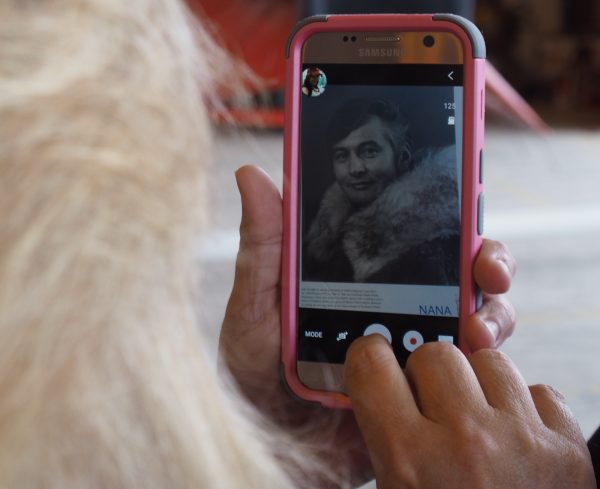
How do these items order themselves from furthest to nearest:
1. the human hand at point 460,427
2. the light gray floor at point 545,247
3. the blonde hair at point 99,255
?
the light gray floor at point 545,247 → the human hand at point 460,427 → the blonde hair at point 99,255

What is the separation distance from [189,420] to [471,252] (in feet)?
1.29

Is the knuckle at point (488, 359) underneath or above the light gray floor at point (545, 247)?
underneath

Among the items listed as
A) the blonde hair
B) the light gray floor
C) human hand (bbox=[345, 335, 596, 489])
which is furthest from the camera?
the light gray floor

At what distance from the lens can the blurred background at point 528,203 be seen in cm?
38

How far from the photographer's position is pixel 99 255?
21cm

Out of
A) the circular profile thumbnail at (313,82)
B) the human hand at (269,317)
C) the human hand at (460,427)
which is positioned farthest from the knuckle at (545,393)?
the circular profile thumbnail at (313,82)

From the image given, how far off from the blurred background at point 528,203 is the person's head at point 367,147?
5 centimetres

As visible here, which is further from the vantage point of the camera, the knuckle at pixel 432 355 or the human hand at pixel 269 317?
the human hand at pixel 269 317

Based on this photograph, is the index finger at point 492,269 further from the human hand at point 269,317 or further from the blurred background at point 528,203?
the blurred background at point 528,203

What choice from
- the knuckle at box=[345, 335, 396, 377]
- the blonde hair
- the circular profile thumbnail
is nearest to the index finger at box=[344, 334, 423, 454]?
the knuckle at box=[345, 335, 396, 377]

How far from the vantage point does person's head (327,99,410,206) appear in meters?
0.57

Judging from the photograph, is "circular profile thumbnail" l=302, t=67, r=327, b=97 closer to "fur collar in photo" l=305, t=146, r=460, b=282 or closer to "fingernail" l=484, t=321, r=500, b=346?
"fur collar in photo" l=305, t=146, r=460, b=282

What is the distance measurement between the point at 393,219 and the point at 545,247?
4.78 ft

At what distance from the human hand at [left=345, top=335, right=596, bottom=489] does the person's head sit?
20cm
